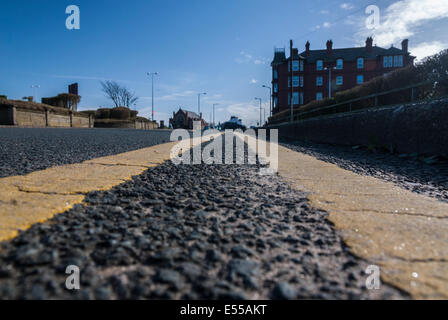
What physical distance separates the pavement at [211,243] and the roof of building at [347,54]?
166 feet

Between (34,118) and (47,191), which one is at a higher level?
(34,118)

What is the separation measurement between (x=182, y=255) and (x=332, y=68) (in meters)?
51.3

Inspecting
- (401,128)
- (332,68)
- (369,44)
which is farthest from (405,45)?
(401,128)

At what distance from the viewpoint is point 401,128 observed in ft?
16.4

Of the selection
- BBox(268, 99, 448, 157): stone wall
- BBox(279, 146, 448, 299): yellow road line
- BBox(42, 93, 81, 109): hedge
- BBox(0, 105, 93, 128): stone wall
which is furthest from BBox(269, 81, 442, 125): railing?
BBox(42, 93, 81, 109): hedge

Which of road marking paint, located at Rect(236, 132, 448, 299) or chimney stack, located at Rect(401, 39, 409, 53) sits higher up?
chimney stack, located at Rect(401, 39, 409, 53)

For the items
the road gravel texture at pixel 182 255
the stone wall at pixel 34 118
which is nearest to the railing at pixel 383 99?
the road gravel texture at pixel 182 255

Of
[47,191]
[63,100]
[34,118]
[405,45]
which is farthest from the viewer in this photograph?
[405,45]

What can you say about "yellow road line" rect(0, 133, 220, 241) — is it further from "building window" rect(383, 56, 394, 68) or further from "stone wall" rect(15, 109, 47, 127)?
"building window" rect(383, 56, 394, 68)

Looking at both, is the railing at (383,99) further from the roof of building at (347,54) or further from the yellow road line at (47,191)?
the roof of building at (347,54)

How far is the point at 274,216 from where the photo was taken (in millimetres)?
1325

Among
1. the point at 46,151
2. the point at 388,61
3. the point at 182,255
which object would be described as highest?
the point at 388,61

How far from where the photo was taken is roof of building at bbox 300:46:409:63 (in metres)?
44.8

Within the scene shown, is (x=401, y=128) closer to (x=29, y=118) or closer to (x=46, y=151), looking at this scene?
(x=46, y=151)
